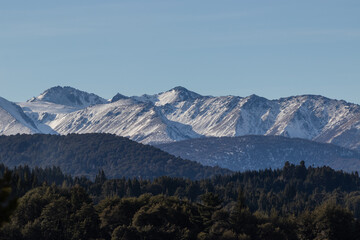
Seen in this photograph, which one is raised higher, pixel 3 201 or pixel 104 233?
pixel 3 201

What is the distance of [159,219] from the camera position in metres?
193

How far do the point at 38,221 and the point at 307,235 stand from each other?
6840 centimetres

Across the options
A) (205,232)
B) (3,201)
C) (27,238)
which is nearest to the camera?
(3,201)

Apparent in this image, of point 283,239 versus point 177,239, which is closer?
point 177,239

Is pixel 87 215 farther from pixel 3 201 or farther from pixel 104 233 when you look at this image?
pixel 3 201

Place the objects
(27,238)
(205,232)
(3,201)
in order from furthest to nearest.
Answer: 1. (205,232)
2. (27,238)
3. (3,201)

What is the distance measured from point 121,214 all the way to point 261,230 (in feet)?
117

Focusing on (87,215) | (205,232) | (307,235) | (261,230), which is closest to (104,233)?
(87,215)

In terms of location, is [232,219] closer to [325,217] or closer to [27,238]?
[325,217]

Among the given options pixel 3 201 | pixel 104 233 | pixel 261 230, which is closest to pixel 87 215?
pixel 104 233

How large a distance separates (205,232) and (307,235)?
91.4ft

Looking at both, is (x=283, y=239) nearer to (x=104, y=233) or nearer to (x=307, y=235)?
(x=307, y=235)

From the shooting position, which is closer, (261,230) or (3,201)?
(3,201)

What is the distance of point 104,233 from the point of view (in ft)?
611
